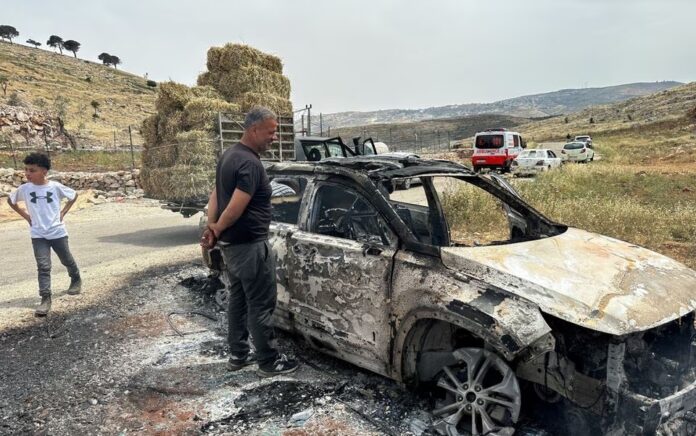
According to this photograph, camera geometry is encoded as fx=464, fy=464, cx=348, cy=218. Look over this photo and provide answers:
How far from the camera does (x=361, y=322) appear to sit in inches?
133

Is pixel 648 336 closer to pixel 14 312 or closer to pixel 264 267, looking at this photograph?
pixel 264 267

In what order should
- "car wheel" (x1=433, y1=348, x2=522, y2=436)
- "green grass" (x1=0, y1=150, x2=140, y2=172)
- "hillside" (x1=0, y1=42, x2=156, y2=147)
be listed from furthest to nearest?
"hillside" (x1=0, y1=42, x2=156, y2=147)
"green grass" (x1=0, y1=150, x2=140, y2=172)
"car wheel" (x1=433, y1=348, x2=522, y2=436)

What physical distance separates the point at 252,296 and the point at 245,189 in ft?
2.85

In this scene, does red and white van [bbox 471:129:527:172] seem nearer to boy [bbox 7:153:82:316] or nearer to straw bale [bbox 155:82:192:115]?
straw bale [bbox 155:82:192:115]

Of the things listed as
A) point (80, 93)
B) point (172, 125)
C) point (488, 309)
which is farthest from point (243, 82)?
point (80, 93)

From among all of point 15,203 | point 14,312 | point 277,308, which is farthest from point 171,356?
point 15,203

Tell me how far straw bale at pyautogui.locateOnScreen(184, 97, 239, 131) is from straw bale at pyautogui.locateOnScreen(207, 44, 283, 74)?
72.8 inches

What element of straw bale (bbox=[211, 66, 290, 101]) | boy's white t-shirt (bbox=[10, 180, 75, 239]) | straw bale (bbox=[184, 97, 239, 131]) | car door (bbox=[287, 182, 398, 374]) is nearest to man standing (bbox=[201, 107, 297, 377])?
car door (bbox=[287, 182, 398, 374])

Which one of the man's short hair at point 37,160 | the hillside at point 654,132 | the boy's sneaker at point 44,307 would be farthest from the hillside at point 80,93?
the hillside at point 654,132

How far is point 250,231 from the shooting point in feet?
11.6

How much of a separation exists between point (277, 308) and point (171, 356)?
108 cm

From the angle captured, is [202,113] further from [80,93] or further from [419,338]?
[80,93]

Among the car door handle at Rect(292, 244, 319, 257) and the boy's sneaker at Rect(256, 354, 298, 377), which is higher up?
the car door handle at Rect(292, 244, 319, 257)

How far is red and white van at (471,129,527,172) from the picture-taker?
73.4 ft
